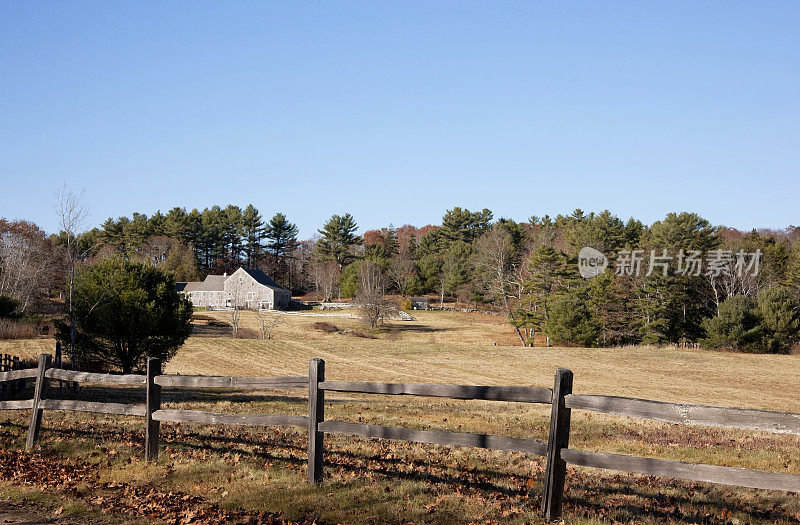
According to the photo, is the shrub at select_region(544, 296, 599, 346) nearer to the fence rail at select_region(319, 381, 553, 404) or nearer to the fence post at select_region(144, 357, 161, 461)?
the fence post at select_region(144, 357, 161, 461)

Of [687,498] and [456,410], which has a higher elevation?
[687,498]

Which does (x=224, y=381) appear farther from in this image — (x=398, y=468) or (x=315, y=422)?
(x=398, y=468)

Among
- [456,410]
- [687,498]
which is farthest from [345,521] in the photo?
[456,410]

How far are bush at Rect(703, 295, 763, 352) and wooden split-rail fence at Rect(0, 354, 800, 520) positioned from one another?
187 feet

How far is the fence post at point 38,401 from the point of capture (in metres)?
10.3

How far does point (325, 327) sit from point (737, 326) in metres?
42.2

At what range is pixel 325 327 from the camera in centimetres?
6888

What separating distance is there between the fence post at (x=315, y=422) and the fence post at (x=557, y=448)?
2980 mm

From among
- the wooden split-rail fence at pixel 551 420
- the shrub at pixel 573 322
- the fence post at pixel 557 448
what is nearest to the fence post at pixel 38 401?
the wooden split-rail fence at pixel 551 420

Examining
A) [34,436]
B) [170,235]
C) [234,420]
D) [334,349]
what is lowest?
[334,349]

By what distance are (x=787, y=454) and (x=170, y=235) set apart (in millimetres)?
116300

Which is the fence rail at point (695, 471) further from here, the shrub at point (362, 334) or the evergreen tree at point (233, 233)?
the evergreen tree at point (233, 233)

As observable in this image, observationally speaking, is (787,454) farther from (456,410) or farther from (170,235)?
(170,235)

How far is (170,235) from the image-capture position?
11588 centimetres
